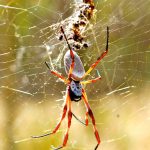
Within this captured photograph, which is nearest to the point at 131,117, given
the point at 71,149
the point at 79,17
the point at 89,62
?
the point at 71,149

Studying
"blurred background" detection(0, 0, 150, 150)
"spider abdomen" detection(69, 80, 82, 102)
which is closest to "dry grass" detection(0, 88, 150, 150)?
Answer: "blurred background" detection(0, 0, 150, 150)

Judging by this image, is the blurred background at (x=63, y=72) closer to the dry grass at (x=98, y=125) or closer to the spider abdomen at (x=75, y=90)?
the dry grass at (x=98, y=125)

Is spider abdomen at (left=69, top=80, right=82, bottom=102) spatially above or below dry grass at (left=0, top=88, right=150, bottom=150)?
above

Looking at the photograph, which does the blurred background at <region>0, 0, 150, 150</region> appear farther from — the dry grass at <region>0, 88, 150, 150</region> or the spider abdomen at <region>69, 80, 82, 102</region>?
the spider abdomen at <region>69, 80, 82, 102</region>

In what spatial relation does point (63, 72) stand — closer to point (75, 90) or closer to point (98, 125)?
point (75, 90)

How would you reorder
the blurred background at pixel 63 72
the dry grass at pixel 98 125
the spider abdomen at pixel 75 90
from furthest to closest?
the dry grass at pixel 98 125, the blurred background at pixel 63 72, the spider abdomen at pixel 75 90

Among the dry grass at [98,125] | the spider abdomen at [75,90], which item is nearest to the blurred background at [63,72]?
the dry grass at [98,125]

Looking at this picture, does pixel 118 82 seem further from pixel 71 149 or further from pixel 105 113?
pixel 71 149

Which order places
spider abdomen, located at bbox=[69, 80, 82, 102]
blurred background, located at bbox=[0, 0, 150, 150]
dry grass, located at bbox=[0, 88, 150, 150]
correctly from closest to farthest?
spider abdomen, located at bbox=[69, 80, 82, 102] < blurred background, located at bbox=[0, 0, 150, 150] < dry grass, located at bbox=[0, 88, 150, 150]

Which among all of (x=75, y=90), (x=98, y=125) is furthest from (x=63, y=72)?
(x=98, y=125)
